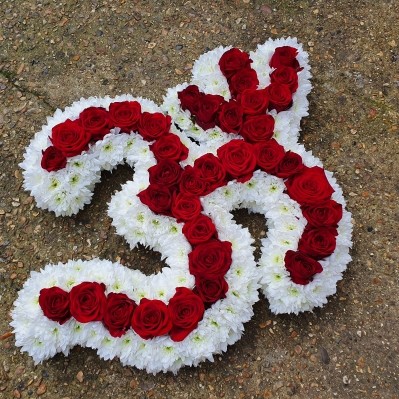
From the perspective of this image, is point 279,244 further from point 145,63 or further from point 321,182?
point 145,63

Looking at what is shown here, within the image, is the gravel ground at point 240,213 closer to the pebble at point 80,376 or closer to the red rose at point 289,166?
the pebble at point 80,376

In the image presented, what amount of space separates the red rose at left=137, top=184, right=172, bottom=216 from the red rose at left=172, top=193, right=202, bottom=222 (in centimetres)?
4

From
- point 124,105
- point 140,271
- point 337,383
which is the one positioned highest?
point 124,105

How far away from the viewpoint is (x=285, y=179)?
128 inches

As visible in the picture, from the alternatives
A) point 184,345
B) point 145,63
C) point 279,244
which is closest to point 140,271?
point 184,345

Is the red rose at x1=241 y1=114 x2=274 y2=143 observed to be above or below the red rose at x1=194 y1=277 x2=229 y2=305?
above

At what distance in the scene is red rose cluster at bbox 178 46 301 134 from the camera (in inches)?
134

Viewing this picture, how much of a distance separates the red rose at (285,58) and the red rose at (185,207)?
3.65 feet

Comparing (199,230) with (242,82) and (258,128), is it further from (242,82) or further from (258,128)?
(242,82)

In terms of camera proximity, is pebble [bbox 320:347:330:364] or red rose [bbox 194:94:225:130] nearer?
pebble [bbox 320:347:330:364]

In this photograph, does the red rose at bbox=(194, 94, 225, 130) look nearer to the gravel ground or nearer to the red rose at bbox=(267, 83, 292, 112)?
the red rose at bbox=(267, 83, 292, 112)

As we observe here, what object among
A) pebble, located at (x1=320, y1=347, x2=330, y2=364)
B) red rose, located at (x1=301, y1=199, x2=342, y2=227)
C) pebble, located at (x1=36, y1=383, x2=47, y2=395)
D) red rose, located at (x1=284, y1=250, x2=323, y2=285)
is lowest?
pebble, located at (x1=320, y1=347, x2=330, y2=364)

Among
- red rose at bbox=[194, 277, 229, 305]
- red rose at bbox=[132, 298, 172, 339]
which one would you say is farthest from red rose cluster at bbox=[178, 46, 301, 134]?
red rose at bbox=[132, 298, 172, 339]

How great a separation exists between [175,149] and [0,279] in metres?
1.27
